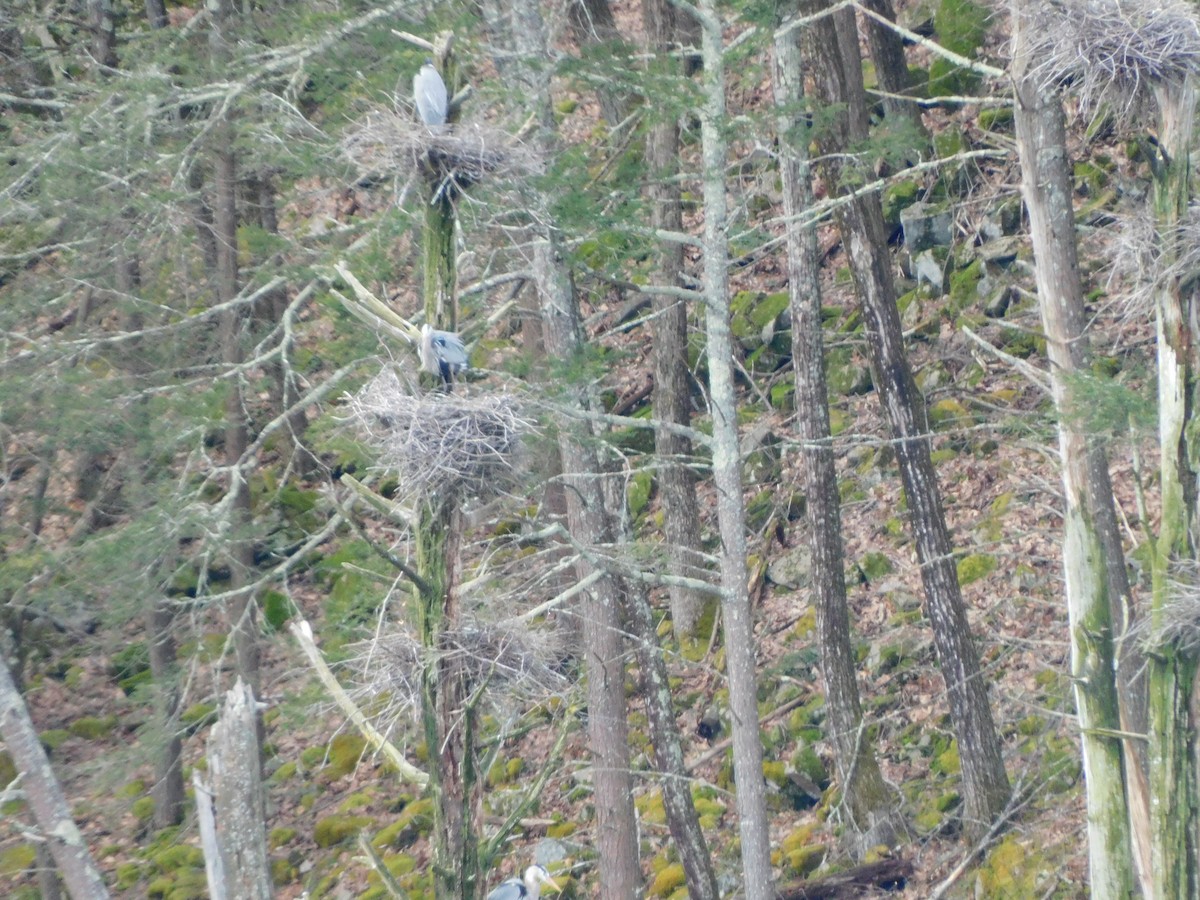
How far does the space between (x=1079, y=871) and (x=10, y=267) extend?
10366 millimetres

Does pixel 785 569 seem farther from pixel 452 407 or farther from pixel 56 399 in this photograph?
pixel 452 407

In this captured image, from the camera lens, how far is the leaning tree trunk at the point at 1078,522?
785 cm

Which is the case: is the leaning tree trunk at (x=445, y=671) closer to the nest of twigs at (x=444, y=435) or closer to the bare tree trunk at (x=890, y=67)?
the nest of twigs at (x=444, y=435)

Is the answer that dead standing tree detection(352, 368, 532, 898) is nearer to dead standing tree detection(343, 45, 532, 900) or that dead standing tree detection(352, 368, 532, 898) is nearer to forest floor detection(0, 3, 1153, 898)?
dead standing tree detection(343, 45, 532, 900)

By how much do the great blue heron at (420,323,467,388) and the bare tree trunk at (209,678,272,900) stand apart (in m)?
1.71

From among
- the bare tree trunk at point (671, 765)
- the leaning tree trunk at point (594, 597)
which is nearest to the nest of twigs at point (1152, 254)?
the leaning tree trunk at point (594, 597)

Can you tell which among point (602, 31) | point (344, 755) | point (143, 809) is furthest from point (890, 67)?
point (143, 809)

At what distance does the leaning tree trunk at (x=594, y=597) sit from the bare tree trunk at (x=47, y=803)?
3.52 metres

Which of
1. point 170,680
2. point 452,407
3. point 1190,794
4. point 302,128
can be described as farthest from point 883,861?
point 302,128

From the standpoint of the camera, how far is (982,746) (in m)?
9.49

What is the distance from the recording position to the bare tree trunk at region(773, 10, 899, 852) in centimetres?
995

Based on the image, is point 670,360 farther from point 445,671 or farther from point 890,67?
point 445,671

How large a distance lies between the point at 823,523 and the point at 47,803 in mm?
6079

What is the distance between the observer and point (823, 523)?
10234 millimetres
